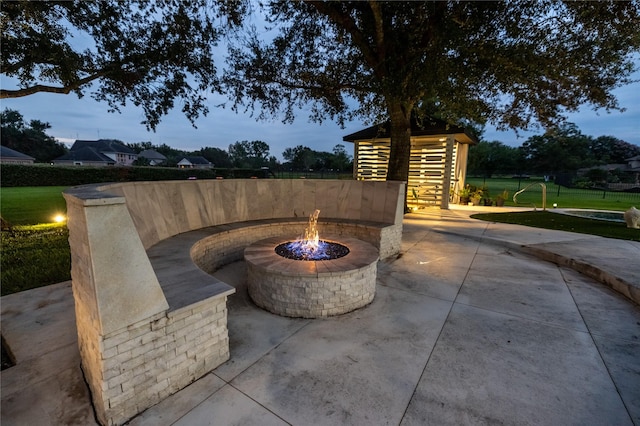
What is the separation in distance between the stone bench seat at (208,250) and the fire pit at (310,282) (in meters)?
0.77

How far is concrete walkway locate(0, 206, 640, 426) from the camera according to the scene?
74.9 inches

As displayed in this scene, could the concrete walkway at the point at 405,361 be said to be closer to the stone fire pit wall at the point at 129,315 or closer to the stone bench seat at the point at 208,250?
the stone fire pit wall at the point at 129,315

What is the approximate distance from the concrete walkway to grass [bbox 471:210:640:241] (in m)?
3.87

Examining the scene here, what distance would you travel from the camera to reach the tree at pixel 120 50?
5.11m

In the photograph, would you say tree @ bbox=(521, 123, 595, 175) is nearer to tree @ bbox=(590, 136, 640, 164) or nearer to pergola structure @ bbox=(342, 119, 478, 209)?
tree @ bbox=(590, 136, 640, 164)

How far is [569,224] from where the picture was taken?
816 centimetres

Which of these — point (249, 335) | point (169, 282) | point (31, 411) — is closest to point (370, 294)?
point (249, 335)

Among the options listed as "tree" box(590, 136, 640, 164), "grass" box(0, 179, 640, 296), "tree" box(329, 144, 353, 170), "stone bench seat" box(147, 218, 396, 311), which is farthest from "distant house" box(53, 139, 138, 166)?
"tree" box(590, 136, 640, 164)

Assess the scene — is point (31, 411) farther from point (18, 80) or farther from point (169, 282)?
point (18, 80)

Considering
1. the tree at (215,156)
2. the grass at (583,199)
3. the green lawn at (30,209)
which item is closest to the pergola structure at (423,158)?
the grass at (583,199)

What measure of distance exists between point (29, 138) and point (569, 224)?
2383 inches

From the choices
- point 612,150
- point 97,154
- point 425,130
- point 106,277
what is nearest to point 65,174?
point 106,277

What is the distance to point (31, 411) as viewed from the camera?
187 cm

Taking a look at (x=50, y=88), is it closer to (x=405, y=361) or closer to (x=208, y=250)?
(x=208, y=250)
